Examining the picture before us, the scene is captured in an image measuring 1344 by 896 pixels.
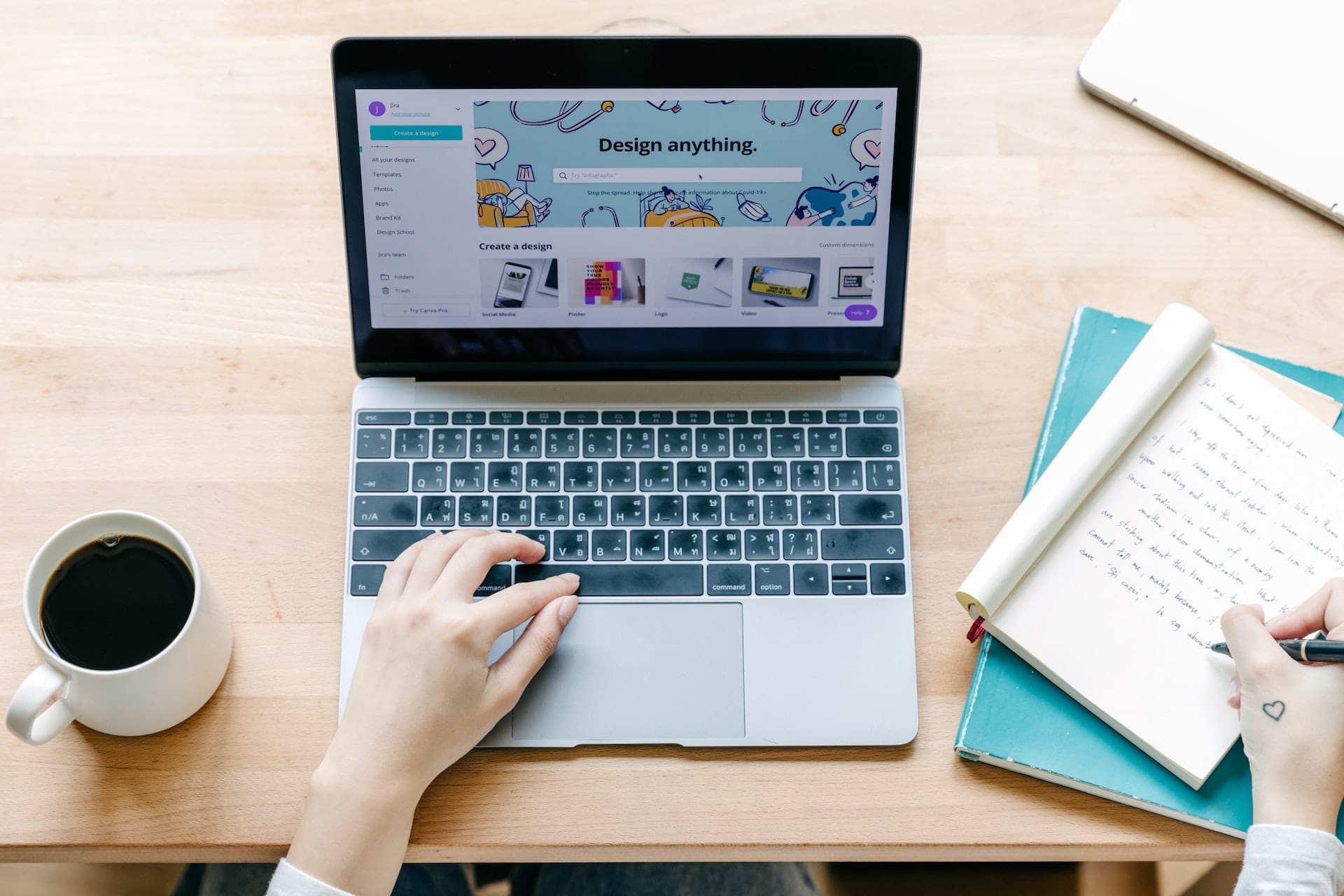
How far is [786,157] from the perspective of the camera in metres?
0.70

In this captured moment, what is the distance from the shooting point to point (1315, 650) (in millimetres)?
644

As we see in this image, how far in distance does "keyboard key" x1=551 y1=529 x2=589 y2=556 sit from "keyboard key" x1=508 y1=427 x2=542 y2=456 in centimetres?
6

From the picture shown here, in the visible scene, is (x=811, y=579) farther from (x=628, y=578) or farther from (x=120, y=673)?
(x=120, y=673)

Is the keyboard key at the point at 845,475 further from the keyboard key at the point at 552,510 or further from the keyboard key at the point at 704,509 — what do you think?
the keyboard key at the point at 552,510

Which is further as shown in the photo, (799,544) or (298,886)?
(799,544)

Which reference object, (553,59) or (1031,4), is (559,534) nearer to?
(553,59)

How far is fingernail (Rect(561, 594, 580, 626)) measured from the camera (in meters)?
0.69

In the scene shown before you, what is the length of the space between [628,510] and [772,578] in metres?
0.11

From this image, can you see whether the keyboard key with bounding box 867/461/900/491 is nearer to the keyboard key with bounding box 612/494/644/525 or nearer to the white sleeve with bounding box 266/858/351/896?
the keyboard key with bounding box 612/494/644/525

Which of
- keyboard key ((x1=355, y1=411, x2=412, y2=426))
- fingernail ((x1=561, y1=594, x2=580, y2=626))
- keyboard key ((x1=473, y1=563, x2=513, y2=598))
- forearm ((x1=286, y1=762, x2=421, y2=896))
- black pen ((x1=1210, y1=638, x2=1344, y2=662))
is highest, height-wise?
keyboard key ((x1=355, y1=411, x2=412, y2=426))

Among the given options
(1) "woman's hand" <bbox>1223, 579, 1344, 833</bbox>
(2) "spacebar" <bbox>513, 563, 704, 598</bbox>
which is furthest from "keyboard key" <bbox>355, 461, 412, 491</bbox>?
(1) "woman's hand" <bbox>1223, 579, 1344, 833</bbox>

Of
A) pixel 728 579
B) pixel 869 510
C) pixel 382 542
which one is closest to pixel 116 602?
pixel 382 542

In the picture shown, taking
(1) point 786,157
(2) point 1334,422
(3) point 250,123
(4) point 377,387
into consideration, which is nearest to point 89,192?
(3) point 250,123

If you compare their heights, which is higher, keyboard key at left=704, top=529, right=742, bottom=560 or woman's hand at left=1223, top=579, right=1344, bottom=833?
keyboard key at left=704, top=529, right=742, bottom=560
